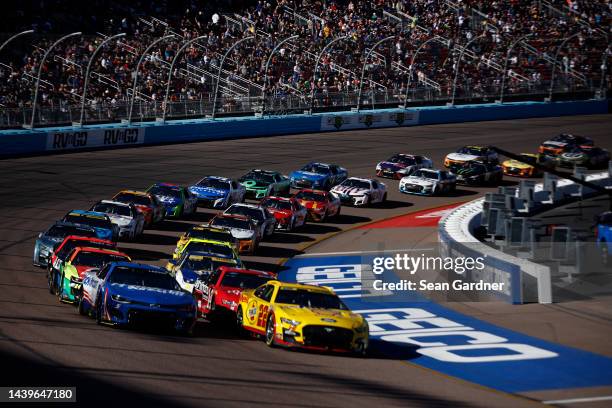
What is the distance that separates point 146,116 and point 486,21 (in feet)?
110

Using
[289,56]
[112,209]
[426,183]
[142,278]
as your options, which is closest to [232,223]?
[112,209]

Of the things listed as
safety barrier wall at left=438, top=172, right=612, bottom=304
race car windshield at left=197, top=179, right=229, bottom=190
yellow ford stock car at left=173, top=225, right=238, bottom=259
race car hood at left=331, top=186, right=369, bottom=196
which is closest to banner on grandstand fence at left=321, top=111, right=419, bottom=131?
race car hood at left=331, top=186, right=369, bottom=196

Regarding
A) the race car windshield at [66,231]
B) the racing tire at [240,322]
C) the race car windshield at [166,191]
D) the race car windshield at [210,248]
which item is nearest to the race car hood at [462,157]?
the race car windshield at [166,191]

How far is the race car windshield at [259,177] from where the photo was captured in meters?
43.3

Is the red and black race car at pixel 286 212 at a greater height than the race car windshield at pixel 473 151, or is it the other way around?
the race car windshield at pixel 473 151

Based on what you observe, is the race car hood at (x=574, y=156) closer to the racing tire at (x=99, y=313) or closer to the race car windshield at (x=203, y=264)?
the race car windshield at (x=203, y=264)

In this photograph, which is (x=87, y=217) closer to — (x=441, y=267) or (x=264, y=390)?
(x=441, y=267)

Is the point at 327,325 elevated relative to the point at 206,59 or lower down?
lower down

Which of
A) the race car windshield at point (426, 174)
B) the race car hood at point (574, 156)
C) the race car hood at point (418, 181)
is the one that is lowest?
the race car hood at point (418, 181)

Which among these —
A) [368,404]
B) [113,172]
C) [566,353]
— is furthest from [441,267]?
Result: [113,172]

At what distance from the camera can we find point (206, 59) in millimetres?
61750

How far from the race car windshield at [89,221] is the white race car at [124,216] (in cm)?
180

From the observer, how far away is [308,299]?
20.5 meters

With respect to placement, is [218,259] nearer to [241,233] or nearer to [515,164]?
[241,233]
